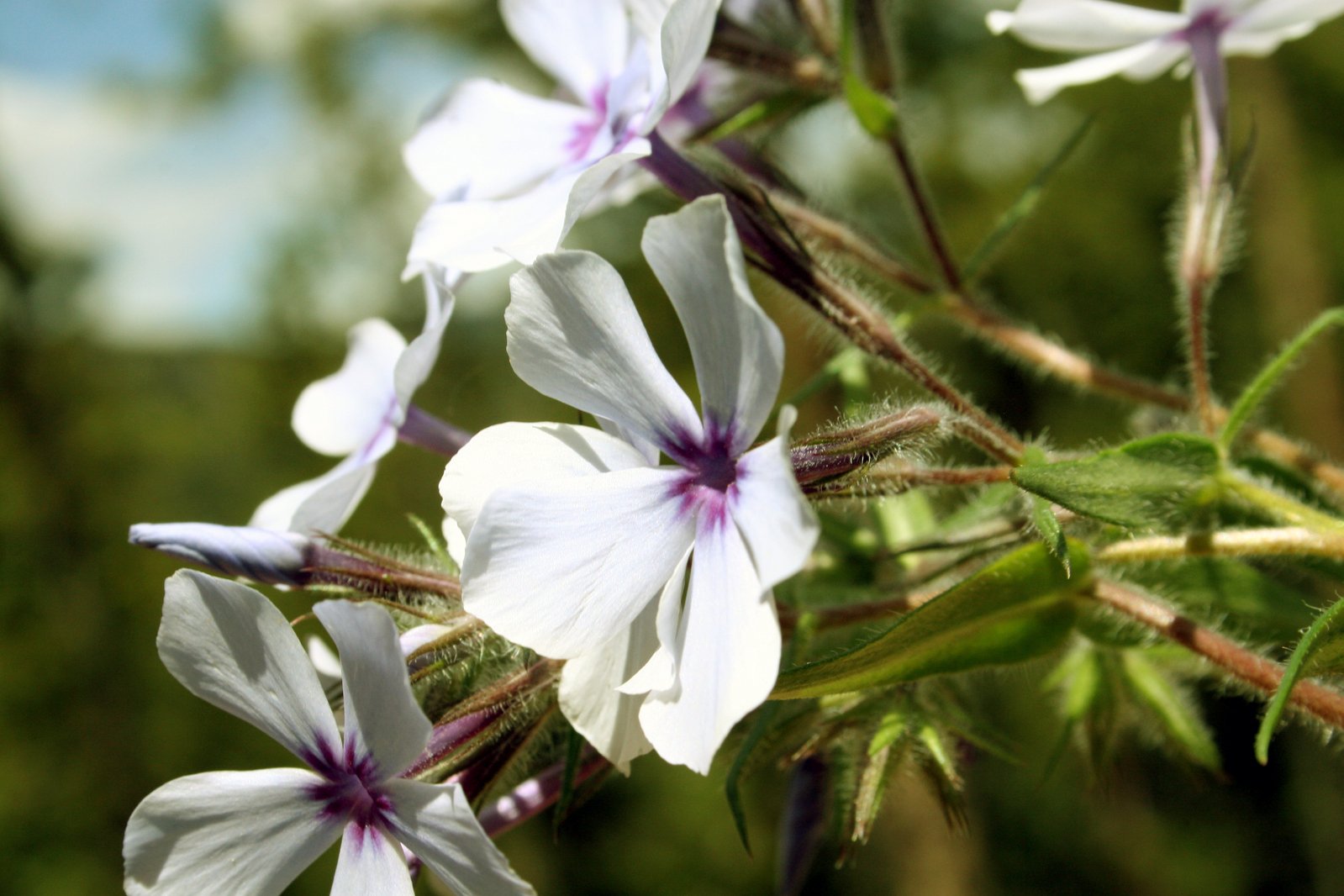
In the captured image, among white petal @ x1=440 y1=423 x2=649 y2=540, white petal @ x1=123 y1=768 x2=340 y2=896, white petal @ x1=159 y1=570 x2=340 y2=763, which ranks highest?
white petal @ x1=440 y1=423 x2=649 y2=540

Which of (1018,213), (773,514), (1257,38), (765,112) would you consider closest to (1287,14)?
(1257,38)

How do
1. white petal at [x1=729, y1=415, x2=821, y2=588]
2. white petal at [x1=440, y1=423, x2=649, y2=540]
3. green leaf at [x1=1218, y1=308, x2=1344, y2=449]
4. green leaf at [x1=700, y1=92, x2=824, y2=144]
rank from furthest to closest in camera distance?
green leaf at [x1=700, y1=92, x2=824, y2=144]
green leaf at [x1=1218, y1=308, x2=1344, y2=449]
white petal at [x1=440, y1=423, x2=649, y2=540]
white petal at [x1=729, y1=415, x2=821, y2=588]

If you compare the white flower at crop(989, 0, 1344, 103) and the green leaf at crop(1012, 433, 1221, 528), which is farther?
the white flower at crop(989, 0, 1344, 103)

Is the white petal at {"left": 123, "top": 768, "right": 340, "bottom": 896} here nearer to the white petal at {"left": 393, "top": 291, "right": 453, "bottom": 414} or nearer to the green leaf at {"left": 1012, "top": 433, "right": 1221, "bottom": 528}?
the white petal at {"left": 393, "top": 291, "right": 453, "bottom": 414}

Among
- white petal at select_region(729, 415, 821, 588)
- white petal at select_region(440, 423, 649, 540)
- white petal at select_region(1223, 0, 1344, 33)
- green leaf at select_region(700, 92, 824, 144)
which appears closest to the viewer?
white petal at select_region(729, 415, 821, 588)

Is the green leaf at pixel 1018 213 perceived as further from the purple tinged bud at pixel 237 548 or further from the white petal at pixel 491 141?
the purple tinged bud at pixel 237 548

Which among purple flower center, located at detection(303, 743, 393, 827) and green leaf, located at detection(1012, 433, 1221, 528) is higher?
green leaf, located at detection(1012, 433, 1221, 528)

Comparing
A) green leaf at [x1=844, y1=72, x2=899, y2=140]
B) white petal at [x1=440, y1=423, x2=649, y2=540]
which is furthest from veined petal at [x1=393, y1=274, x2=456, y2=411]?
green leaf at [x1=844, y1=72, x2=899, y2=140]
